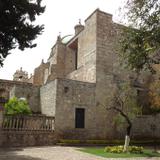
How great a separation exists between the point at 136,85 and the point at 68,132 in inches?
341

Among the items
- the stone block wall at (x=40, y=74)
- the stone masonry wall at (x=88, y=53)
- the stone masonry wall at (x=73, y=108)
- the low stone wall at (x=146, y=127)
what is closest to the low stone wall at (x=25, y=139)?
the stone masonry wall at (x=73, y=108)

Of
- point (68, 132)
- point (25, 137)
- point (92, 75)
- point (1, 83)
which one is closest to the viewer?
point (25, 137)

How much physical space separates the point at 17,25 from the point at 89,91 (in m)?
13.1

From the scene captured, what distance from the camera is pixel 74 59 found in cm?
3030

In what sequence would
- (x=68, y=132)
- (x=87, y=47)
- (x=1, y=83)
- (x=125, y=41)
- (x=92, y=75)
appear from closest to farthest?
(x=125, y=41) < (x=68, y=132) < (x=92, y=75) < (x=87, y=47) < (x=1, y=83)

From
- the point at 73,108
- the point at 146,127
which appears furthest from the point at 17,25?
the point at 146,127

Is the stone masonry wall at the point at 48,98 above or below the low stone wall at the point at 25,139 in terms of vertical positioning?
above

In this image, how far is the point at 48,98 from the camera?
2175cm

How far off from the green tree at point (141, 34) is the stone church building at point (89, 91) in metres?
7.59

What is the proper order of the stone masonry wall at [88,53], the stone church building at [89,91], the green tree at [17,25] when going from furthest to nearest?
the stone masonry wall at [88,53]
the stone church building at [89,91]
the green tree at [17,25]

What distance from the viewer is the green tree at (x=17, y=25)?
8.95 metres

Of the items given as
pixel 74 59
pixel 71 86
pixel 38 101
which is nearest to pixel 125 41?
pixel 71 86

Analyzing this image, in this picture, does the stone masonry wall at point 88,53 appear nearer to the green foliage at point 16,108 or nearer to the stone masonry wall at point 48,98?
the stone masonry wall at point 48,98

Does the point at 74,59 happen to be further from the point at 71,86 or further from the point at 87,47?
the point at 71,86
